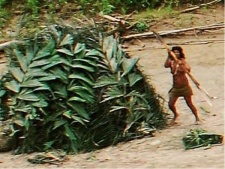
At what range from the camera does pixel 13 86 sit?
7.19 meters

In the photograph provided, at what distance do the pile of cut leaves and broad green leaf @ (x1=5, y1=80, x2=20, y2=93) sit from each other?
5.64ft

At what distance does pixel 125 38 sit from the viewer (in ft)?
34.2

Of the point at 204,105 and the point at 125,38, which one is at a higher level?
the point at 125,38

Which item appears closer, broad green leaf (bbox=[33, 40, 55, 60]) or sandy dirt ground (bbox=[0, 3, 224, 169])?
sandy dirt ground (bbox=[0, 3, 224, 169])

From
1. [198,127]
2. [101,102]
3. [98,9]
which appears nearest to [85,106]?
[101,102]

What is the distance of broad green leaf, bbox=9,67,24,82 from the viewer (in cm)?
721

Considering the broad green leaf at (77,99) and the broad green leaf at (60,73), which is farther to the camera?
the broad green leaf at (60,73)

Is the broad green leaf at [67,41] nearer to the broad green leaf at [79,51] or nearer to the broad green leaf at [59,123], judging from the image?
the broad green leaf at [79,51]

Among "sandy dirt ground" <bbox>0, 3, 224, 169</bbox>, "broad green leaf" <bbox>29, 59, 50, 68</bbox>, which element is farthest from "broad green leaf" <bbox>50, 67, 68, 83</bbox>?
"sandy dirt ground" <bbox>0, 3, 224, 169</bbox>

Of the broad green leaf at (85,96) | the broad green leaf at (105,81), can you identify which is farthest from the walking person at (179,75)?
the broad green leaf at (85,96)

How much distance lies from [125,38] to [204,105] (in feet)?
10.4

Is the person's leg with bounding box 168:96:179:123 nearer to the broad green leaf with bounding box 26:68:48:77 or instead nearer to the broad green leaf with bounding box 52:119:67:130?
the broad green leaf with bounding box 52:119:67:130

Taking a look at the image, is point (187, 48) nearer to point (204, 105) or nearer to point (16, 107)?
point (204, 105)

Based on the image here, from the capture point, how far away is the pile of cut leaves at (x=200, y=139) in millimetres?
6238
